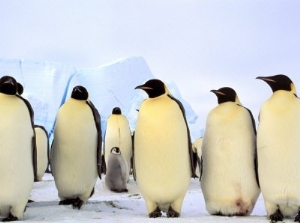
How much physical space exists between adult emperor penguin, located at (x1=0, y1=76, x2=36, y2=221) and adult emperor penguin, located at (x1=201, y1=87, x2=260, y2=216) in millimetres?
1746

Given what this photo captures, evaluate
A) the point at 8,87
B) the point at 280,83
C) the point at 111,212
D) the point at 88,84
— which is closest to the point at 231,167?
the point at 280,83

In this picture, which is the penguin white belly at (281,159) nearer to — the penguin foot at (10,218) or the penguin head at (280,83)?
the penguin head at (280,83)

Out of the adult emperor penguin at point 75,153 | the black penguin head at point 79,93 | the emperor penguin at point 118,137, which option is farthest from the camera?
the emperor penguin at point 118,137

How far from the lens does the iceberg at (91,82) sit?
22.3m

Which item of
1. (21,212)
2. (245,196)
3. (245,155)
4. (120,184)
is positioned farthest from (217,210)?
(120,184)

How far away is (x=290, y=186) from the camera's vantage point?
163 inches

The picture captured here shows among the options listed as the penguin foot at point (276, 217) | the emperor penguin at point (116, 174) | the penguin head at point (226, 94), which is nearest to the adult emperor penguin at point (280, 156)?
the penguin foot at point (276, 217)

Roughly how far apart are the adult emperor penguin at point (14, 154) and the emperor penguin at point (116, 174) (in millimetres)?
4222

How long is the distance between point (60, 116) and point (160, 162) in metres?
1.46

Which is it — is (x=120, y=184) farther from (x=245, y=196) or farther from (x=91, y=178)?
(x=245, y=196)

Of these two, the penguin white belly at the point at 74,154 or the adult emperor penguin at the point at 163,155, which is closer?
the adult emperor penguin at the point at 163,155

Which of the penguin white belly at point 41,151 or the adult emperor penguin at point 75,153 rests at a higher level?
the adult emperor penguin at point 75,153

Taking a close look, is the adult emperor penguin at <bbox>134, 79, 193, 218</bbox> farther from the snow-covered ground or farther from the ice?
the ice

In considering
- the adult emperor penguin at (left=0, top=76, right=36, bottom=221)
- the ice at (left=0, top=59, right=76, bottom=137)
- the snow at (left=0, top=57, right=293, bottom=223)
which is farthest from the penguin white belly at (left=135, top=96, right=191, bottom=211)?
the ice at (left=0, top=59, right=76, bottom=137)
